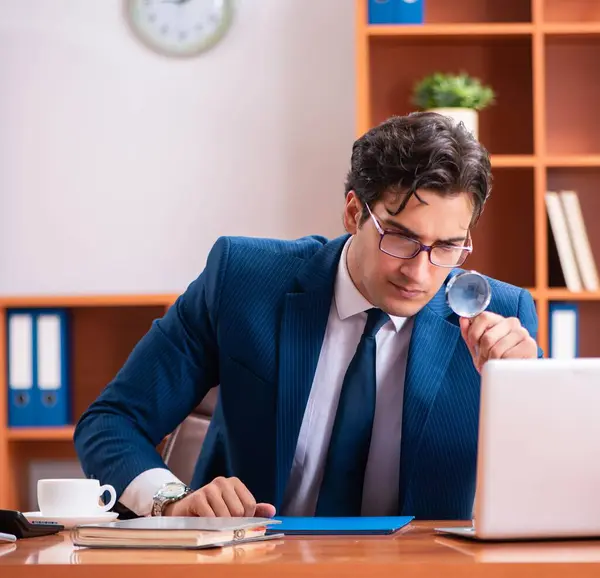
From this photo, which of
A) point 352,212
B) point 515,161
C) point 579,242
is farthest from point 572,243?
point 352,212

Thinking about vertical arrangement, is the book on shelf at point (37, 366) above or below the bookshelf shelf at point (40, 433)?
above

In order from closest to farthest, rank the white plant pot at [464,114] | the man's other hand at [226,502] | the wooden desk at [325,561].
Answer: the wooden desk at [325,561] → the man's other hand at [226,502] → the white plant pot at [464,114]

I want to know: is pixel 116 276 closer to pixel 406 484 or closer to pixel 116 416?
pixel 116 416

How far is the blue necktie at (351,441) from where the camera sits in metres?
1.75

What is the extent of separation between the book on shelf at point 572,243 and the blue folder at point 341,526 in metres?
1.91

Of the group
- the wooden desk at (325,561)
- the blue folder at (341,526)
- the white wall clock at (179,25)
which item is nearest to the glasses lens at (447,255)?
the blue folder at (341,526)

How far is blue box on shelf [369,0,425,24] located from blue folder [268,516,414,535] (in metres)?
2.14

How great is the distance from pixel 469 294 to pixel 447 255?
0.08 metres

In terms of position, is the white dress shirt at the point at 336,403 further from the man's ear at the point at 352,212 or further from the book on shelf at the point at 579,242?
the book on shelf at the point at 579,242

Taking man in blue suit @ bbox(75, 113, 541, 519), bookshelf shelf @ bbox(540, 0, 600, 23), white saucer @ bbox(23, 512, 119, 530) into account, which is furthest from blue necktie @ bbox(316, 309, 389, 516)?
bookshelf shelf @ bbox(540, 0, 600, 23)

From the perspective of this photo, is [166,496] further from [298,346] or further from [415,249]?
[415,249]

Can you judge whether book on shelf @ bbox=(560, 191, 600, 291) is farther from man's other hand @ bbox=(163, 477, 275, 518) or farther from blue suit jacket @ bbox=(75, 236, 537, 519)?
man's other hand @ bbox=(163, 477, 275, 518)

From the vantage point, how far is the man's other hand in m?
1.37

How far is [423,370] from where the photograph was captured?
1774 mm
